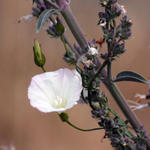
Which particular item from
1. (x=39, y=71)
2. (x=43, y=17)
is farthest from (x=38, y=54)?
(x=39, y=71)

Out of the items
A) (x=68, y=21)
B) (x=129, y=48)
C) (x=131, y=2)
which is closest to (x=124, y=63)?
(x=129, y=48)

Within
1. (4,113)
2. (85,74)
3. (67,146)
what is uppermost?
(4,113)

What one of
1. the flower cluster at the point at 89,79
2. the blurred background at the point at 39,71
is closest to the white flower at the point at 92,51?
the flower cluster at the point at 89,79

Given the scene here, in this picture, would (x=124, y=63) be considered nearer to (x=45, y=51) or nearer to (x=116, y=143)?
(x=45, y=51)

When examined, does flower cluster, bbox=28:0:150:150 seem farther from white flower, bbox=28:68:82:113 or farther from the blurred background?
the blurred background

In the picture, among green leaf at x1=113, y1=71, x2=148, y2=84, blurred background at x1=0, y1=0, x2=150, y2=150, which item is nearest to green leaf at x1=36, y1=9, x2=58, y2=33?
green leaf at x1=113, y1=71, x2=148, y2=84
